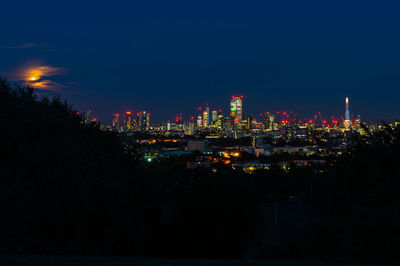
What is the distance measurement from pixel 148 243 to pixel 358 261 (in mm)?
4858

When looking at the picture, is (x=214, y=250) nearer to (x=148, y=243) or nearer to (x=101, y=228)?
(x=148, y=243)

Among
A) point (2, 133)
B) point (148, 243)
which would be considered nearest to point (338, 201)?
point (148, 243)

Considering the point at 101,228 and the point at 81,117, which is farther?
the point at 81,117

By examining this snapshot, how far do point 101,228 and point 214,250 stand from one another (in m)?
2.65

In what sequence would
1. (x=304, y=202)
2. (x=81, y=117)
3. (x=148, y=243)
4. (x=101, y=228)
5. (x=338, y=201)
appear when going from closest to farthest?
(x=101, y=228), (x=148, y=243), (x=338, y=201), (x=304, y=202), (x=81, y=117)

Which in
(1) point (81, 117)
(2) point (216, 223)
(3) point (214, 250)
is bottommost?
(3) point (214, 250)

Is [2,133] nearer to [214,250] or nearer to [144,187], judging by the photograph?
[144,187]


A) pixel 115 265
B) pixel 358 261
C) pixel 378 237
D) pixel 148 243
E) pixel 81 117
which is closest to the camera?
pixel 115 265

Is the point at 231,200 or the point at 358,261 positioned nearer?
the point at 358,261

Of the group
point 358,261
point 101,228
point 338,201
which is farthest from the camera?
point 338,201

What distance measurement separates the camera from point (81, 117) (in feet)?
50.7

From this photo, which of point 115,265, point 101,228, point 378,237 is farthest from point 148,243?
point 378,237

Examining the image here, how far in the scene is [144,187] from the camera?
11961 millimetres

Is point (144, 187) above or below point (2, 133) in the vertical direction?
below
